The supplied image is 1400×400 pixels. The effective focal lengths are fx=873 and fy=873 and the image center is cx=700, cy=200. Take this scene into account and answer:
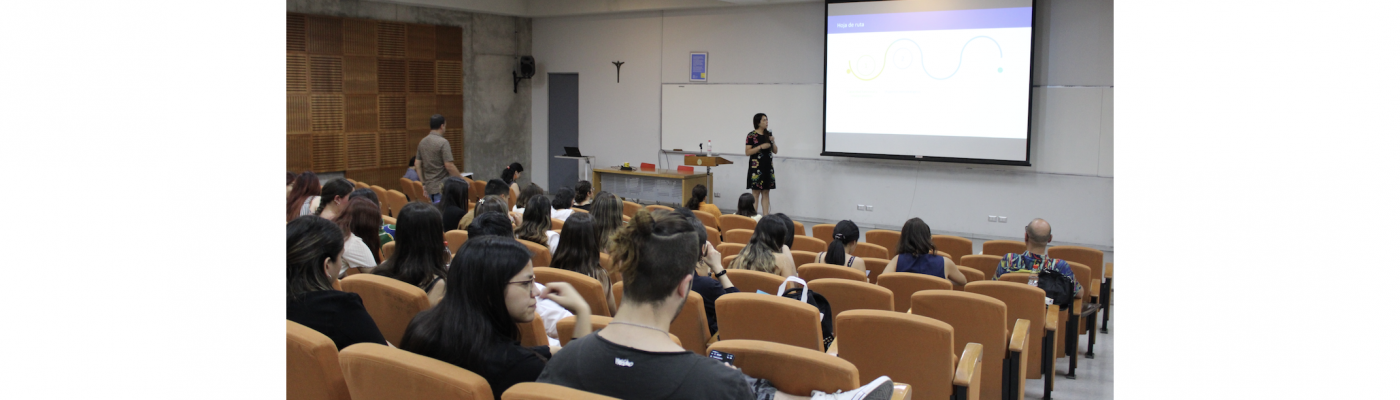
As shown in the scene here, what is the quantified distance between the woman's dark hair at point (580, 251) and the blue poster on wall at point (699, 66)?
890 cm

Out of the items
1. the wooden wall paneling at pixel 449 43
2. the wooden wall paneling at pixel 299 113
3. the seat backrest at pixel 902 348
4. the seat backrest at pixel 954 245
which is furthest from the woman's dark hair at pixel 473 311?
the wooden wall paneling at pixel 449 43

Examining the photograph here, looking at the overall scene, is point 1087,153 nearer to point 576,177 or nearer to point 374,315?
point 576,177

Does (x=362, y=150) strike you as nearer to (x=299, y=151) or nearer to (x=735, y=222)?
(x=299, y=151)

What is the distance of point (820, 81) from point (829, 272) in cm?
730

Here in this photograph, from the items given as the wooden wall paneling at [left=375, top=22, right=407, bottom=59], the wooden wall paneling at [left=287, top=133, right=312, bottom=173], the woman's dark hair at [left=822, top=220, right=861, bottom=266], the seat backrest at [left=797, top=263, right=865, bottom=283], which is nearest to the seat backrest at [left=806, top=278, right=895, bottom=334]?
the seat backrest at [left=797, top=263, right=865, bottom=283]

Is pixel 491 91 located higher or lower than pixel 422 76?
lower

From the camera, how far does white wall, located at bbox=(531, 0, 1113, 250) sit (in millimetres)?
9641

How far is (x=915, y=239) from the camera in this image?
183 inches

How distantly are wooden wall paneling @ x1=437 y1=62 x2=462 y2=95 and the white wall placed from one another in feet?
4.38

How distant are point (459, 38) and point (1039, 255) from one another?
415 inches

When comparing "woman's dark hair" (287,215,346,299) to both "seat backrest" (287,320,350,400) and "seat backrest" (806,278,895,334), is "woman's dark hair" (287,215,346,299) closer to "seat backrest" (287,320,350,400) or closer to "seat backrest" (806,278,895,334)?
"seat backrest" (287,320,350,400)

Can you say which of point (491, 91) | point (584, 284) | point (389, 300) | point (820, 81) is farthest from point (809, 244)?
point (491, 91)

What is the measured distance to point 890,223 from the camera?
11188 mm

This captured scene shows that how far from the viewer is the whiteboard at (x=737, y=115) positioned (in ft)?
38.0
